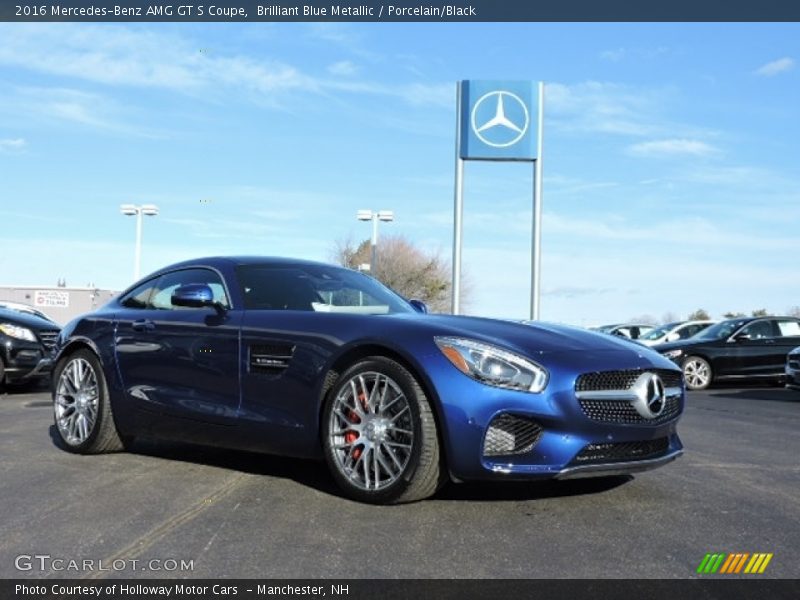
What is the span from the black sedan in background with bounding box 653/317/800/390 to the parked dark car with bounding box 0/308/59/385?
10403 mm

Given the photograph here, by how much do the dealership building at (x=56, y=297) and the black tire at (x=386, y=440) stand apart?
Result: 36.9m

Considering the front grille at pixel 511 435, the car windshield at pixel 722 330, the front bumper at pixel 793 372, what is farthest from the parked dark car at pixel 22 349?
the car windshield at pixel 722 330

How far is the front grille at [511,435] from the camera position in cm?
380

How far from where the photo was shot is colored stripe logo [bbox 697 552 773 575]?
307cm

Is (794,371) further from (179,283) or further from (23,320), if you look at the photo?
(23,320)

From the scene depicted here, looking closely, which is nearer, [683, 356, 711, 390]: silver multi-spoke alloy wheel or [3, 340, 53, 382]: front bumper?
[3, 340, 53, 382]: front bumper

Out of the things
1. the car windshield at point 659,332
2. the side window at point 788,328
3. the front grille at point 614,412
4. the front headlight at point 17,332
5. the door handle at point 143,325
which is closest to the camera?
the front grille at point 614,412

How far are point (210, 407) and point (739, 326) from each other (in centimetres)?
1289

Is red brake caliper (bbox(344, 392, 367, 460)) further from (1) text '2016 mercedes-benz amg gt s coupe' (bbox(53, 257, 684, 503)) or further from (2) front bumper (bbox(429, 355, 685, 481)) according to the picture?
(2) front bumper (bbox(429, 355, 685, 481))

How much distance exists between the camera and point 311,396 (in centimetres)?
436

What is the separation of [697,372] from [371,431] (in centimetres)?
1231

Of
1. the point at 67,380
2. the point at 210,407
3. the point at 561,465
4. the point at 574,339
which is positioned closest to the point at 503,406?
the point at 561,465

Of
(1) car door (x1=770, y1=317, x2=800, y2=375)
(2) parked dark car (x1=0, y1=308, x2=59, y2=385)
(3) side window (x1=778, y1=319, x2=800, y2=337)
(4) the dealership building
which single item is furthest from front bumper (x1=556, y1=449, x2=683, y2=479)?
(4) the dealership building

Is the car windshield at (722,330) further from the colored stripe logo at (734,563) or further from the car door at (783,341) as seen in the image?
the colored stripe logo at (734,563)
